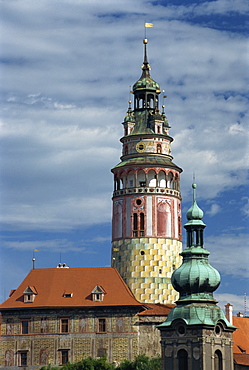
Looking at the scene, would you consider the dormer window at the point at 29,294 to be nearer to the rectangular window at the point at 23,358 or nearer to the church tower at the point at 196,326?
the rectangular window at the point at 23,358

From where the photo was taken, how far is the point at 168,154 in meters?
107

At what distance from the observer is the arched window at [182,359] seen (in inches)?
3174

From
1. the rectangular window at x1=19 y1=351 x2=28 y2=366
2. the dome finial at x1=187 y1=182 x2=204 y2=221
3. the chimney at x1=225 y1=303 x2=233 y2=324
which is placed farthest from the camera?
the chimney at x1=225 y1=303 x2=233 y2=324

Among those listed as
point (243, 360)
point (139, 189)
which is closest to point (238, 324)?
point (243, 360)

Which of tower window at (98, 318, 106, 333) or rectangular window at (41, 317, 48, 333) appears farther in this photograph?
rectangular window at (41, 317, 48, 333)

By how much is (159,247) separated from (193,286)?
1998 centimetres

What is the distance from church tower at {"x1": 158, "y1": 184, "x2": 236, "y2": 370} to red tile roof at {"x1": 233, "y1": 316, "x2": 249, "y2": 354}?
20.0 metres

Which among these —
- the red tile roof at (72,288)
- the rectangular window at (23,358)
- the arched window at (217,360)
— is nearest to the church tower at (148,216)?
the red tile roof at (72,288)

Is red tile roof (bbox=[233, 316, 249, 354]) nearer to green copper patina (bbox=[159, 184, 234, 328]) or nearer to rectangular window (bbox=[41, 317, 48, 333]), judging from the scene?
rectangular window (bbox=[41, 317, 48, 333])

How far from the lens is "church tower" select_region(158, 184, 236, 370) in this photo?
263 feet

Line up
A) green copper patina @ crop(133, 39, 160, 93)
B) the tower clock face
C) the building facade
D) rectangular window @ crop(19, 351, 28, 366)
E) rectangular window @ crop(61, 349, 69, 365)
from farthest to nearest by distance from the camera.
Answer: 1. green copper patina @ crop(133, 39, 160, 93)
2. the tower clock face
3. rectangular window @ crop(19, 351, 28, 366)
4. rectangular window @ crop(61, 349, 69, 365)
5. the building facade

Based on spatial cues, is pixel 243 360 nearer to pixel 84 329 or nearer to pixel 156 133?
pixel 84 329

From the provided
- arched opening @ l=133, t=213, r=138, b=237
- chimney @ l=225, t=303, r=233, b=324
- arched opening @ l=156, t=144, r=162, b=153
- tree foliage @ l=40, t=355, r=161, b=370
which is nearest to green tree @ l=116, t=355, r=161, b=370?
tree foliage @ l=40, t=355, r=161, b=370

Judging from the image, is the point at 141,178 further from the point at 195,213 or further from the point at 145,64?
the point at 195,213
